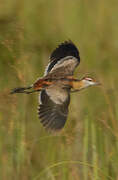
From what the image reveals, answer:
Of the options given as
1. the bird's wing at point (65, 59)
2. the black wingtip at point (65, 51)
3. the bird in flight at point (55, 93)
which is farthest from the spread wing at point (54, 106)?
the black wingtip at point (65, 51)

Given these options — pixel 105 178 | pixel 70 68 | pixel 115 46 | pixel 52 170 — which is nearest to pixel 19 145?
pixel 52 170

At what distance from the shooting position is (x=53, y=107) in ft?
16.5

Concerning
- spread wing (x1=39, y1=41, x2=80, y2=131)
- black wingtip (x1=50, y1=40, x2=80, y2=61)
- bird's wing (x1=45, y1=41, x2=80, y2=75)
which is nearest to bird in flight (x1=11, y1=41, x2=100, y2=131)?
spread wing (x1=39, y1=41, x2=80, y2=131)

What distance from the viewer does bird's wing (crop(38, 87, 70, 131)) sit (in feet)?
16.2

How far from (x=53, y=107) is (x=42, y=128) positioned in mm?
400

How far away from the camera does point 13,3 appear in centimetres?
834

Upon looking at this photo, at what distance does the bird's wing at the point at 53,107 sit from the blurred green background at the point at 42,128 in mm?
71

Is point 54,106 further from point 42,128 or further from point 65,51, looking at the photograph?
point 65,51

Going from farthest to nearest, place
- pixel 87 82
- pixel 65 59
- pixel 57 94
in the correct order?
1. pixel 65 59
2. pixel 87 82
3. pixel 57 94

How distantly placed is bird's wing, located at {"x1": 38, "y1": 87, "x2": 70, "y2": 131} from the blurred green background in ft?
0.23

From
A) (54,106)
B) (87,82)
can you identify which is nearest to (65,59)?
(87,82)

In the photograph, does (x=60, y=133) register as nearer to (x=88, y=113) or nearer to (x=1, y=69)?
(x=88, y=113)

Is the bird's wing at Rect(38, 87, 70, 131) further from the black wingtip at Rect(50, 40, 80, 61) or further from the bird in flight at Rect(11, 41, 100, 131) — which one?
the black wingtip at Rect(50, 40, 80, 61)

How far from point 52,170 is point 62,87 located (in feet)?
1.97
